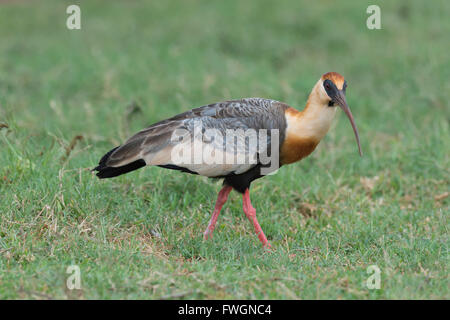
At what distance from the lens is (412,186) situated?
642cm

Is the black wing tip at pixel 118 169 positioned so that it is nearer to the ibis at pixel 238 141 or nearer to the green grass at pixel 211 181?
the ibis at pixel 238 141

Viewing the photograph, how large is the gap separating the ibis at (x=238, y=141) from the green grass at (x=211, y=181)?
54 cm

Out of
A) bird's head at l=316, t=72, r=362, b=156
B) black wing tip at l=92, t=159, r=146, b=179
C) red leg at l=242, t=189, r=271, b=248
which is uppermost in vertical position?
bird's head at l=316, t=72, r=362, b=156

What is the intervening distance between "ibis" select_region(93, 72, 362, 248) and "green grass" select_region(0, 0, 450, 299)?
0.54m

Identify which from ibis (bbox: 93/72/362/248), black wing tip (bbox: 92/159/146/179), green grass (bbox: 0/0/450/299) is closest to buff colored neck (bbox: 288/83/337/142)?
ibis (bbox: 93/72/362/248)

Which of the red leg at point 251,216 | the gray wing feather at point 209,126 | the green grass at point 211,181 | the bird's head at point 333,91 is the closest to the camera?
the green grass at point 211,181

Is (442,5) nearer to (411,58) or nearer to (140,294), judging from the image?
(411,58)

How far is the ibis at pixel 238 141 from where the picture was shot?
16.0 feet

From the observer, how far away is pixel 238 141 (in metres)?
4.90

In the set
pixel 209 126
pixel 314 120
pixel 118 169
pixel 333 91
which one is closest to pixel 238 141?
pixel 209 126

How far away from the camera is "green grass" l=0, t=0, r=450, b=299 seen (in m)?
4.30

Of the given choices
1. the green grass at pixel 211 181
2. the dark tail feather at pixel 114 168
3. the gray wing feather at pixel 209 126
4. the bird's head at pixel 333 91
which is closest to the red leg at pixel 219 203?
the green grass at pixel 211 181

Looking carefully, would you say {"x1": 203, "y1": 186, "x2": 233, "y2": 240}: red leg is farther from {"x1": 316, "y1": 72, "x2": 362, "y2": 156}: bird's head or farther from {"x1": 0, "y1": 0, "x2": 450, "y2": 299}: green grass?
{"x1": 316, "y1": 72, "x2": 362, "y2": 156}: bird's head
